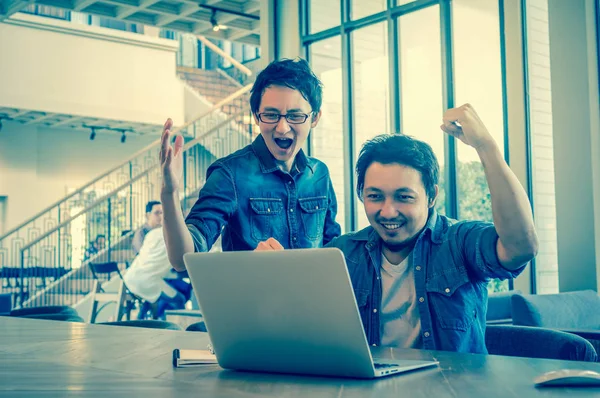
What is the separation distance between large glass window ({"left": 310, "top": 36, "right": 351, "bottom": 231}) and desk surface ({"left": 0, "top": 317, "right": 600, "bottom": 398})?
18.7ft

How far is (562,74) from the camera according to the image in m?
5.40

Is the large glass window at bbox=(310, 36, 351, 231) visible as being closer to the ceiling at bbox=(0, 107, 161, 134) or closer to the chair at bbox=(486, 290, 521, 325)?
the chair at bbox=(486, 290, 521, 325)

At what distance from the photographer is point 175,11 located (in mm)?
9461

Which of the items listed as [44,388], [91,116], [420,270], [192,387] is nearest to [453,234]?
[420,270]

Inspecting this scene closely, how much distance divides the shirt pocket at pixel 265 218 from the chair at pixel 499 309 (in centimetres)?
273

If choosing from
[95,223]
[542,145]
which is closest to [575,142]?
[542,145]

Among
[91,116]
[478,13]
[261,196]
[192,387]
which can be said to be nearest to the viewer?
[192,387]

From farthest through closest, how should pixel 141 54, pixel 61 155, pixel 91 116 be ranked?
pixel 61 155
pixel 141 54
pixel 91 116

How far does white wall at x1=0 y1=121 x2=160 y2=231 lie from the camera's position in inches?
546

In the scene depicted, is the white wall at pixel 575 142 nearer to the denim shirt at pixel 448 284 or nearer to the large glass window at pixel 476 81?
the large glass window at pixel 476 81

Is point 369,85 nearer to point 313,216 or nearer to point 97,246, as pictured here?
point 313,216

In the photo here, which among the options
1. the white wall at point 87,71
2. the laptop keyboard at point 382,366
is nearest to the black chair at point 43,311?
the laptop keyboard at point 382,366

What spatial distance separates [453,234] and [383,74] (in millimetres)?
5179

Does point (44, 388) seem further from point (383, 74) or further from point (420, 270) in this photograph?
point (383, 74)
